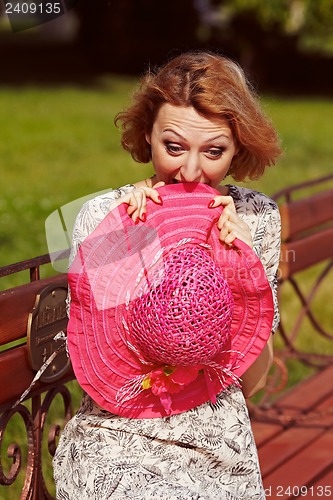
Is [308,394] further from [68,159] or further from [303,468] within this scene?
[68,159]

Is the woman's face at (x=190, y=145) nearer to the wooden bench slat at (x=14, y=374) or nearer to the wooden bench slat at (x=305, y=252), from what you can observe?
the wooden bench slat at (x=14, y=374)

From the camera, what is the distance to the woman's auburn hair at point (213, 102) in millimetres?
2430

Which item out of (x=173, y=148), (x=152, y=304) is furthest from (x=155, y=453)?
(x=173, y=148)

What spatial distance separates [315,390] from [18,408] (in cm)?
201

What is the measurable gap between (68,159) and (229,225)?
380 inches

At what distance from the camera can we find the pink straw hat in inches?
89.6

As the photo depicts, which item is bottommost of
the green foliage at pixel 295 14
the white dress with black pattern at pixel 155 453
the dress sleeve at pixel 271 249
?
the green foliage at pixel 295 14

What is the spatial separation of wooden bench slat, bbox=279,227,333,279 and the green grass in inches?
26.9

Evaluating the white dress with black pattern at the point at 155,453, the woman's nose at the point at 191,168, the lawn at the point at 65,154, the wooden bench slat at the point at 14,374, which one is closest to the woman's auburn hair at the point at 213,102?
the woman's nose at the point at 191,168

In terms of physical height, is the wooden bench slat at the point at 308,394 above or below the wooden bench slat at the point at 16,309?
below

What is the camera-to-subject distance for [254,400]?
191 inches

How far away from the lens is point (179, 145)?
7.98 feet

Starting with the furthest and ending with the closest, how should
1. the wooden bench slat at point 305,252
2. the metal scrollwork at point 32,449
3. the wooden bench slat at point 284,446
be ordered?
1. the wooden bench slat at point 305,252
2. the wooden bench slat at point 284,446
3. the metal scrollwork at point 32,449

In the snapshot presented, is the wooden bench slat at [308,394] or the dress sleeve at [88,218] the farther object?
the wooden bench slat at [308,394]
